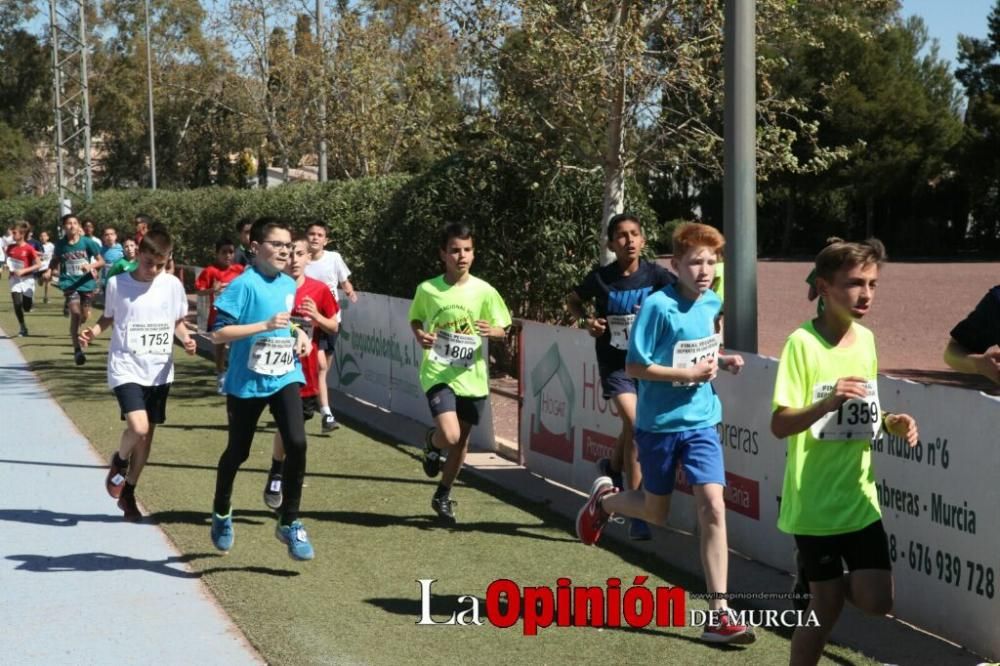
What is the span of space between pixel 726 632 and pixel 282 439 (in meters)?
2.64

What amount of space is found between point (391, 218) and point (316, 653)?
11.5 meters

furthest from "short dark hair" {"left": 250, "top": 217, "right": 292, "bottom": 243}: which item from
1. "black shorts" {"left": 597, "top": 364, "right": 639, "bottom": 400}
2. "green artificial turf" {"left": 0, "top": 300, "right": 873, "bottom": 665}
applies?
"black shorts" {"left": 597, "top": 364, "right": 639, "bottom": 400}

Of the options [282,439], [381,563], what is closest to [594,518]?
[381,563]

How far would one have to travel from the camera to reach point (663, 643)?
606 centimetres

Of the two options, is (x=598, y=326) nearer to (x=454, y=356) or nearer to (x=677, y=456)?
(x=454, y=356)

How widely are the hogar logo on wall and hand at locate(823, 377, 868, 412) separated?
17.5 feet

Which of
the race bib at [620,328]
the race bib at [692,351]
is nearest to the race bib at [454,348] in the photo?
the race bib at [620,328]

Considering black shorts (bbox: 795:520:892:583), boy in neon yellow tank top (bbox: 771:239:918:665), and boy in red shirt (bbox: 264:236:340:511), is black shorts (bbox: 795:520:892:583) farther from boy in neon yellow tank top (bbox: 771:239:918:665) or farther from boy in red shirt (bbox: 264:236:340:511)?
boy in red shirt (bbox: 264:236:340:511)

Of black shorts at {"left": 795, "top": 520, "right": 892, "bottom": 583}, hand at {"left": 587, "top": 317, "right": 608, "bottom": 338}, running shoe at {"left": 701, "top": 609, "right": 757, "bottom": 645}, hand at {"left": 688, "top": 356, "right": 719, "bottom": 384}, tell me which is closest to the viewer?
black shorts at {"left": 795, "top": 520, "right": 892, "bottom": 583}

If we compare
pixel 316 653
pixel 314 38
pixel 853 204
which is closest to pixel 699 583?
pixel 316 653

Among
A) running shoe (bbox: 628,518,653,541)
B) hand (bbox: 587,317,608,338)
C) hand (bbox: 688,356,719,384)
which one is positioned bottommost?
running shoe (bbox: 628,518,653,541)

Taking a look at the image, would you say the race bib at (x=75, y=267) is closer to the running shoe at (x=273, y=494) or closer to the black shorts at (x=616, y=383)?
the running shoe at (x=273, y=494)

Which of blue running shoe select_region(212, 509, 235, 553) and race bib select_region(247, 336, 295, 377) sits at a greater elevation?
race bib select_region(247, 336, 295, 377)

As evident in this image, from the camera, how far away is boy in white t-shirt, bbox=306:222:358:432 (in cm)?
1270
